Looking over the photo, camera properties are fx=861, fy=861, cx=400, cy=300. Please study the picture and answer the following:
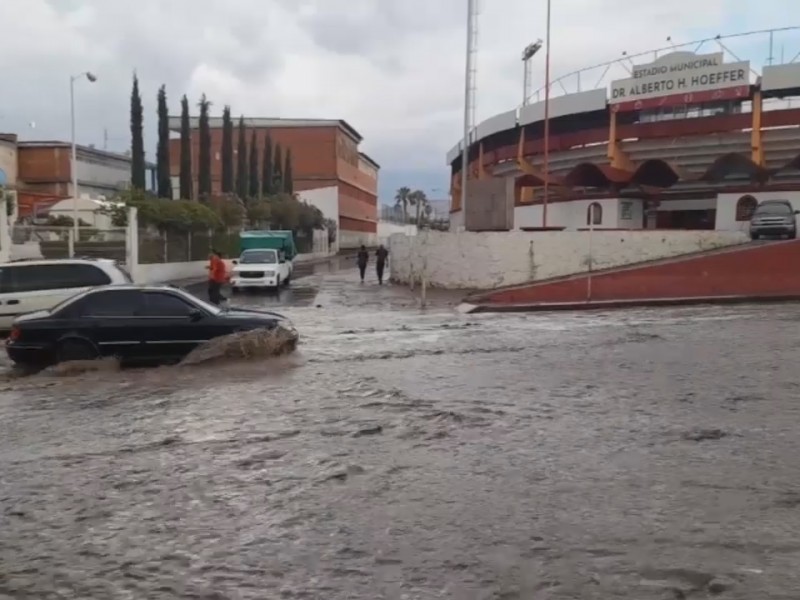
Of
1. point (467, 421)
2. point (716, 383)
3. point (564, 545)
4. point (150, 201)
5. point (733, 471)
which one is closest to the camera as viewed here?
point (564, 545)

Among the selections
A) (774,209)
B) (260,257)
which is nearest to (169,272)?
(260,257)

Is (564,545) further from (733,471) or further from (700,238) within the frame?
(700,238)

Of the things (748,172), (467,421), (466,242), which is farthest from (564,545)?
(748,172)

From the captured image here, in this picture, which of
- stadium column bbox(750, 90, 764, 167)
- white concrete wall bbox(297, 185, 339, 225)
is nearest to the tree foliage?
stadium column bbox(750, 90, 764, 167)

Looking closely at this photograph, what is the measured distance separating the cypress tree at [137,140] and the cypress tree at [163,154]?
4.14ft

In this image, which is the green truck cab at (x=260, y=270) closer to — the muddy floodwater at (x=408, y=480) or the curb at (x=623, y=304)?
the curb at (x=623, y=304)

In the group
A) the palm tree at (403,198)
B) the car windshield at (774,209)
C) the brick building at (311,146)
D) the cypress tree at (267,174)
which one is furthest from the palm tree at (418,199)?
the car windshield at (774,209)

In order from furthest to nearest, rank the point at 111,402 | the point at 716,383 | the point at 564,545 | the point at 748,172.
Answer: the point at 748,172, the point at 716,383, the point at 111,402, the point at 564,545

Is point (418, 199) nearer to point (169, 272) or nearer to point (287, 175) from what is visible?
point (287, 175)

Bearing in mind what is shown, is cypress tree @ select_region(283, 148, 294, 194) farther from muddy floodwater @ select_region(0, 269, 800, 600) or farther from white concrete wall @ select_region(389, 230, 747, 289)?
muddy floodwater @ select_region(0, 269, 800, 600)

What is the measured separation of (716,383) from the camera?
11312mm

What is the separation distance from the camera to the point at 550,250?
29.1 metres

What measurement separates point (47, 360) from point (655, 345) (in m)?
9.94

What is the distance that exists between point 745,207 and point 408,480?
110 ft
